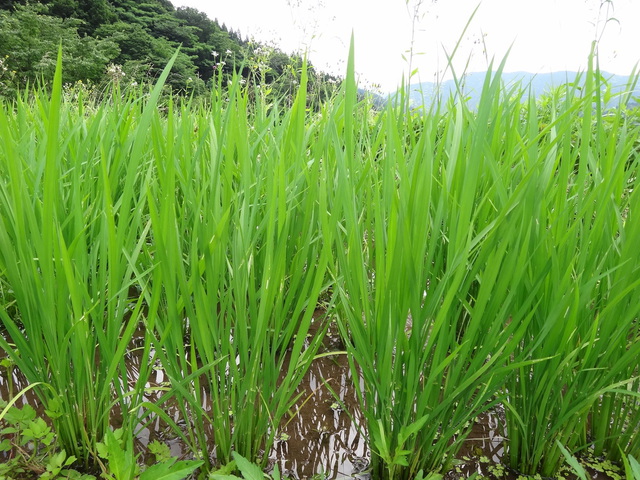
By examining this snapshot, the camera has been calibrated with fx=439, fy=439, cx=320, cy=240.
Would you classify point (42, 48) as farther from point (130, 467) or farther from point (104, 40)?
point (130, 467)

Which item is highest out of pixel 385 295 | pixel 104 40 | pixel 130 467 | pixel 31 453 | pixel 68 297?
pixel 104 40

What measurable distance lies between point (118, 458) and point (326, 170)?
20.9 inches

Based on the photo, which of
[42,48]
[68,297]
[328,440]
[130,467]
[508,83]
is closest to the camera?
[130,467]

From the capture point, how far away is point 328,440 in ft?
2.91

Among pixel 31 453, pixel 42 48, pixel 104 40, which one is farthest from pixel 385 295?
pixel 104 40

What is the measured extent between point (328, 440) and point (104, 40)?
957 inches

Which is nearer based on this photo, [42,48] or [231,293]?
[231,293]

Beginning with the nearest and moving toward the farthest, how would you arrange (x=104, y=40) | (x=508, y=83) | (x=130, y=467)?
1. (x=130, y=467)
2. (x=508, y=83)
3. (x=104, y=40)

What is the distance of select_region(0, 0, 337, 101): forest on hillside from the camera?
53.0ft

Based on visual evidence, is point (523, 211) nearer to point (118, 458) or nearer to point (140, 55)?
point (118, 458)

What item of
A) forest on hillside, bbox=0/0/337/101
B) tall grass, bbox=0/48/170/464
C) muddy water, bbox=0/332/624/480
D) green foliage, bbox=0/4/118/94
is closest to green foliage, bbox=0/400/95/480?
tall grass, bbox=0/48/170/464

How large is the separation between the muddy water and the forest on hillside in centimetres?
870

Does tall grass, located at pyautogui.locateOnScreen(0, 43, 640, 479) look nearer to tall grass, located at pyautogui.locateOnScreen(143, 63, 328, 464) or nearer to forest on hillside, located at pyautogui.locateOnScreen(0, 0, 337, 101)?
tall grass, located at pyautogui.locateOnScreen(143, 63, 328, 464)

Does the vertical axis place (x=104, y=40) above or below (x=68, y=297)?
above
